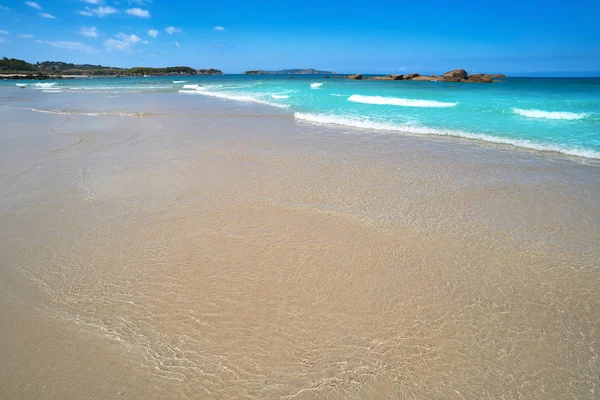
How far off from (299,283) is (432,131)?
33.6ft

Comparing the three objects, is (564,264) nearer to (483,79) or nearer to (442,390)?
(442,390)

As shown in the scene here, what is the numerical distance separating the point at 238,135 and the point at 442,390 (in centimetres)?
1005

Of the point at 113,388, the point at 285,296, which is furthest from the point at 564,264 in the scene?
the point at 113,388

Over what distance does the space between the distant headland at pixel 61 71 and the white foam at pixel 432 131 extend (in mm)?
103498

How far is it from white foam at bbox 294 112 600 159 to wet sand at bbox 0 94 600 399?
7.61 feet

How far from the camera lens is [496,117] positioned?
1530cm

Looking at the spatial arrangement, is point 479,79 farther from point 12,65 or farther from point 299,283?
point 12,65

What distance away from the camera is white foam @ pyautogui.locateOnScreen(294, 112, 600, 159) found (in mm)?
9219

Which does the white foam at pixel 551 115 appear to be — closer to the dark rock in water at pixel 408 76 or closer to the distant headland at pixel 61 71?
the dark rock in water at pixel 408 76

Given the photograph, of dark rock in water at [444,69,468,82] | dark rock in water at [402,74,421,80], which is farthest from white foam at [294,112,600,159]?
dark rock in water at [402,74,421,80]

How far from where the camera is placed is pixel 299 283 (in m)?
3.64

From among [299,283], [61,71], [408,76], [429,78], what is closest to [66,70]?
[61,71]

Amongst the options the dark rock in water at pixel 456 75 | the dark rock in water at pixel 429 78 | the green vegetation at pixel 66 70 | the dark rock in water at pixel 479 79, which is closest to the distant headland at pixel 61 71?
the green vegetation at pixel 66 70

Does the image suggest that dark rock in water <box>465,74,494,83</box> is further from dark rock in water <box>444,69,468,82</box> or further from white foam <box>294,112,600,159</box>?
white foam <box>294,112,600,159</box>
